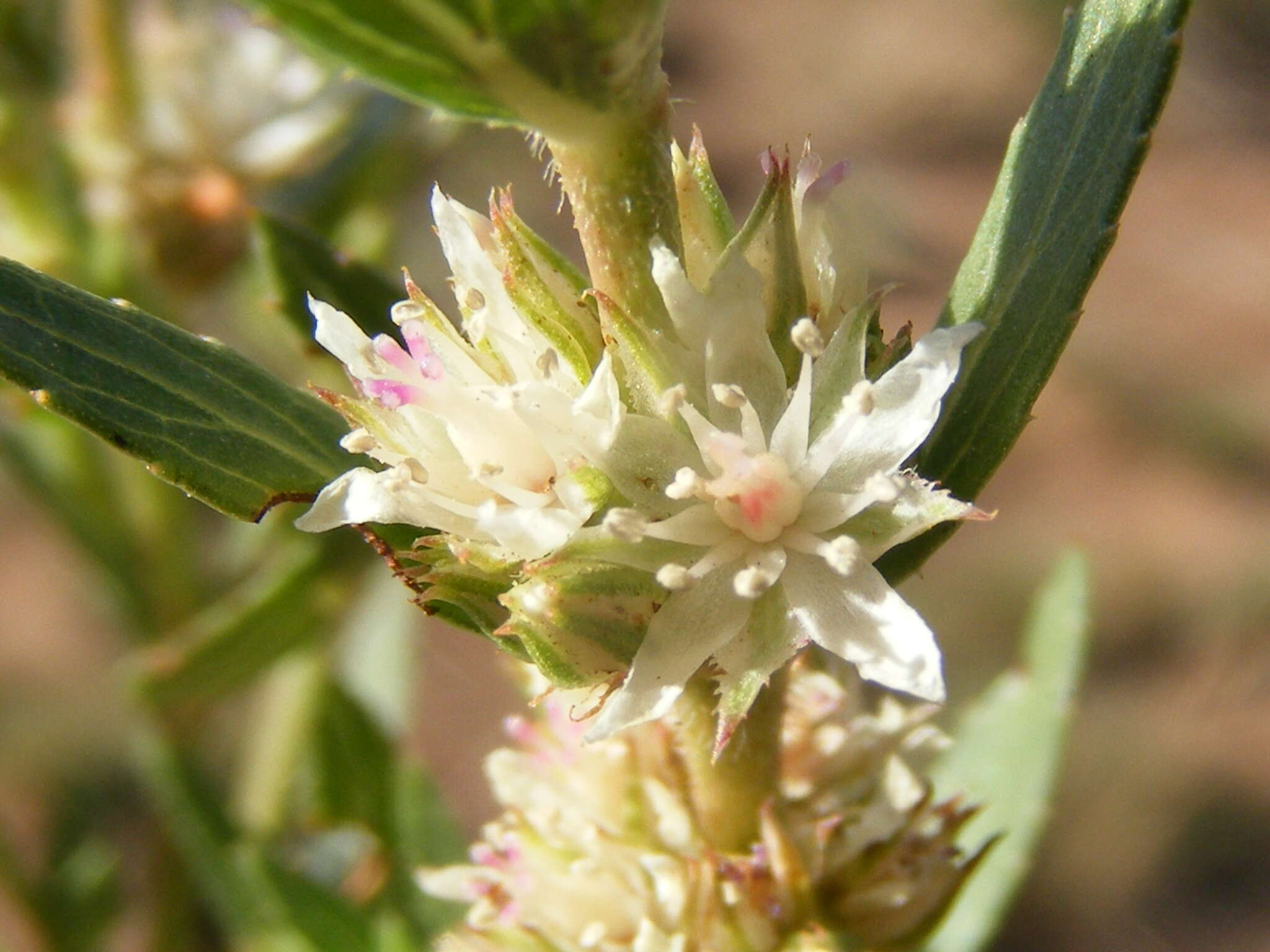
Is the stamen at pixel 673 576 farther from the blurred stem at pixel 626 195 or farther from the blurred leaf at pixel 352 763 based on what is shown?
the blurred leaf at pixel 352 763

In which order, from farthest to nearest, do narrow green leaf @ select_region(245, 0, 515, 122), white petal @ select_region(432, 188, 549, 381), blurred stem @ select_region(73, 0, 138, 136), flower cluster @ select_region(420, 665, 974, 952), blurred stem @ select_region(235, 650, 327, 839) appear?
blurred stem @ select_region(73, 0, 138, 136) → blurred stem @ select_region(235, 650, 327, 839) → flower cluster @ select_region(420, 665, 974, 952) → white petal @ select_region(432, 188, 549, 381) → narrow green leaf @ select_region(245, 0, 515, 122)

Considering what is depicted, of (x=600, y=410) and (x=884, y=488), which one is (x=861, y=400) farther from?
(x=600, y=410)

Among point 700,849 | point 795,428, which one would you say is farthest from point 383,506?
point 700,849

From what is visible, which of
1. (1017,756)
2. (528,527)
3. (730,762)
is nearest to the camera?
(528,527)

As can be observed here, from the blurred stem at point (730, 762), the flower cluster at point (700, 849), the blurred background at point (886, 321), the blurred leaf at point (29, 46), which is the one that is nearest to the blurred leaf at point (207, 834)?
the blurred background at point (886, 321)

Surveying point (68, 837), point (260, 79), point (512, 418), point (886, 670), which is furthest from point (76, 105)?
point (886, 670)

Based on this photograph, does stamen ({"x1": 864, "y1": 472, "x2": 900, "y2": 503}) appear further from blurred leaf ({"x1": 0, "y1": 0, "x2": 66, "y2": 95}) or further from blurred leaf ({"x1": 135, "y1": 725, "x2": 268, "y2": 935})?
blurred leaf ({"x1": 0, "y1": 0, "x2": 66, "y2": 95})

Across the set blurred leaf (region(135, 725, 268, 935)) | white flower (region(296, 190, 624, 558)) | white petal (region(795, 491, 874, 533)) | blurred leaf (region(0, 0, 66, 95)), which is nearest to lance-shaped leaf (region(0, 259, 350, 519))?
white flower (region(296, 190, 624, 558))
